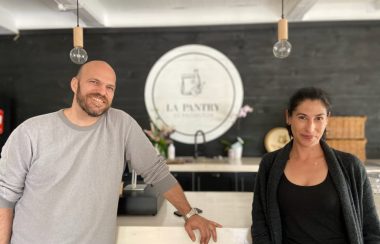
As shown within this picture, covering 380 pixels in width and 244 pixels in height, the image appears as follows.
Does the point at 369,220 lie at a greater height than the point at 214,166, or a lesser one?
greater

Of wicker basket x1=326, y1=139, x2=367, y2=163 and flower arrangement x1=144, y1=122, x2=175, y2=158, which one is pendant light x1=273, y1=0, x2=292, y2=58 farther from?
flower arrangement x1=144, y1=122, x2=175, y2=158

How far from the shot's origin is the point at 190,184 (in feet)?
13.2

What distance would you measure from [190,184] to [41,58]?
2.69 meters

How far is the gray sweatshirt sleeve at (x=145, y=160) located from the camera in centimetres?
161

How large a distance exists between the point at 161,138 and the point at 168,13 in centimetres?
165

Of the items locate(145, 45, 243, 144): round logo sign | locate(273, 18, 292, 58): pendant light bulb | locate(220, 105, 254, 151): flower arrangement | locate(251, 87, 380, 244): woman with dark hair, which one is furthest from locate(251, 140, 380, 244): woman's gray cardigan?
locate(145, 45, 243, 144): round logo sign

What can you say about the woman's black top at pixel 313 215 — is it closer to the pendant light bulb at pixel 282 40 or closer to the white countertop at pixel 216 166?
the pendant light bulb at pixel 282 40

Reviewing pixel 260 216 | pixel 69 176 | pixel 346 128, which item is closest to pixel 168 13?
pixel 346 128

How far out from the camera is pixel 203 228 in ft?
4.91

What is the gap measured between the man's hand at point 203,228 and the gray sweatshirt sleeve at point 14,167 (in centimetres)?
76

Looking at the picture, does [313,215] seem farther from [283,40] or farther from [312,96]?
[283,40]

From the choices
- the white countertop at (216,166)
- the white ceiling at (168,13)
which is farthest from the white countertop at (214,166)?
the white ceiling at (168,13)

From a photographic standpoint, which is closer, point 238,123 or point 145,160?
point 145,160

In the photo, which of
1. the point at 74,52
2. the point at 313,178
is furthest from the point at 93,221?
the point at 74,52
